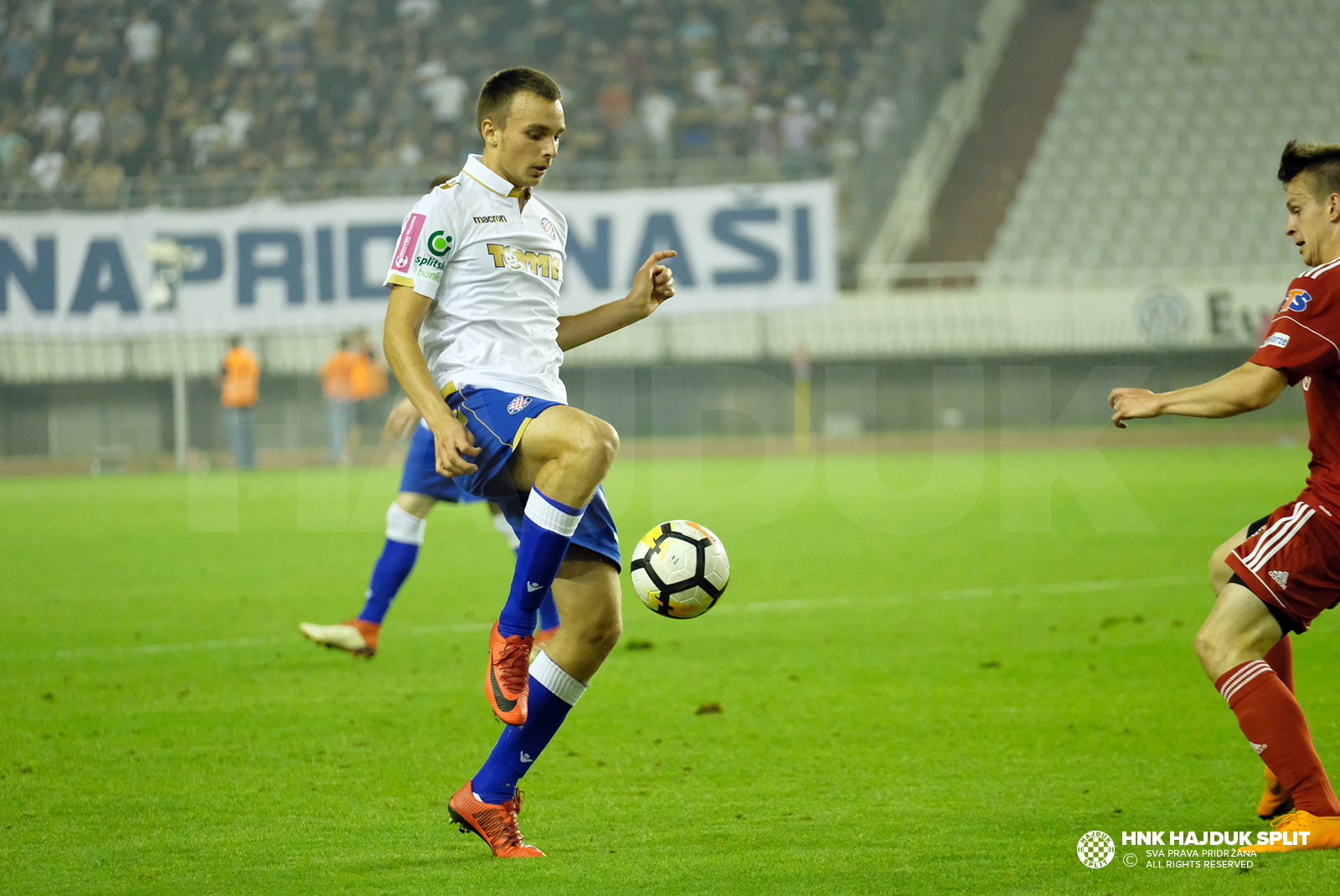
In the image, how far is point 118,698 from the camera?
6.16 metres

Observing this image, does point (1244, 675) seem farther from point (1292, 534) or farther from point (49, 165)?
point (49, 165)

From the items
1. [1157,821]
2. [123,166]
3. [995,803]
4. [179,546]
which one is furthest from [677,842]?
[123,166]

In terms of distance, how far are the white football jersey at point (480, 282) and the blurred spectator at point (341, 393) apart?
17.5m

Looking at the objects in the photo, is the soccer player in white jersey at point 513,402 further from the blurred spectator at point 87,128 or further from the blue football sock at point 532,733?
the blurred spectator at point 87,128

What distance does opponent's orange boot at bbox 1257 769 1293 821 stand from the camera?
157 inches

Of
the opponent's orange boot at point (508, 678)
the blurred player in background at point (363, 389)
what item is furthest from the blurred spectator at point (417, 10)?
the opponent's orange boot at point (508, 678)

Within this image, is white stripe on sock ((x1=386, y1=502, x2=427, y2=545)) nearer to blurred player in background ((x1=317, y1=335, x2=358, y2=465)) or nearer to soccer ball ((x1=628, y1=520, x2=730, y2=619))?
soccer ball ((x1=628, y1=520, x2=730, y2=619))

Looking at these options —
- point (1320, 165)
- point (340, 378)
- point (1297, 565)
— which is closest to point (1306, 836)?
point (1297, 565)

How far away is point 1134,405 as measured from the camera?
3676mm

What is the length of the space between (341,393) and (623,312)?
17454mm

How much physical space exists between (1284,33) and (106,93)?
79.3 feet

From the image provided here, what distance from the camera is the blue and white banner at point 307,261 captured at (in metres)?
23.0

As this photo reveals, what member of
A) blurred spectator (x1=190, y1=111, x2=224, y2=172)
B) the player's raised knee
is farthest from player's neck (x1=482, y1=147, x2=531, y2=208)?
blurred spectator (x1=190, y1=111, x2=224, y2=172)

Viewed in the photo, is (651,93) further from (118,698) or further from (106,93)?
(118,698)
